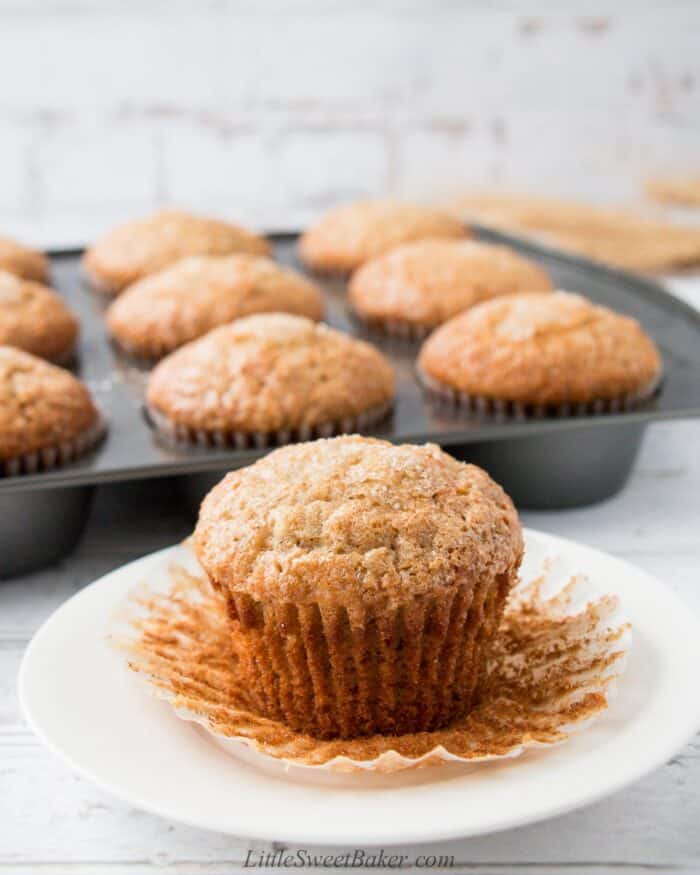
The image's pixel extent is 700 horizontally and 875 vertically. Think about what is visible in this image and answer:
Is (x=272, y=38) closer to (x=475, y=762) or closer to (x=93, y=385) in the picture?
(x=93, y=385)

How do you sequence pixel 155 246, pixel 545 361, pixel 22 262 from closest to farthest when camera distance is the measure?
pixel 545 361
pixel 22 262
pixel 155 246

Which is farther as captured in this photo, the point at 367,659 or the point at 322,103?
the point at 322,103

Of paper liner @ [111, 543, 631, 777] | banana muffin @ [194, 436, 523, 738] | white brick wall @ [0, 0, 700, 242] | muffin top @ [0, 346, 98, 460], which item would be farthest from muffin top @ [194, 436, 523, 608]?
white brick wall @ [0, 0, 700, 242]

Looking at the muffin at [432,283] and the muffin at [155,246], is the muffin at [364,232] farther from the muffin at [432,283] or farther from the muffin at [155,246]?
the muffin at [432,283]

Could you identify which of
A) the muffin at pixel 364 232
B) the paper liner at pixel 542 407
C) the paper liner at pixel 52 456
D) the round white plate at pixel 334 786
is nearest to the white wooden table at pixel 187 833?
the round white plate at pixel 334 786

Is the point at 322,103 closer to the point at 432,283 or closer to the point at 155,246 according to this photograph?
the point at 155,246

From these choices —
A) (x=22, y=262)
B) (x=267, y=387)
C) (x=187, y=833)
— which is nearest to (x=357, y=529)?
(x=187, y=833)
